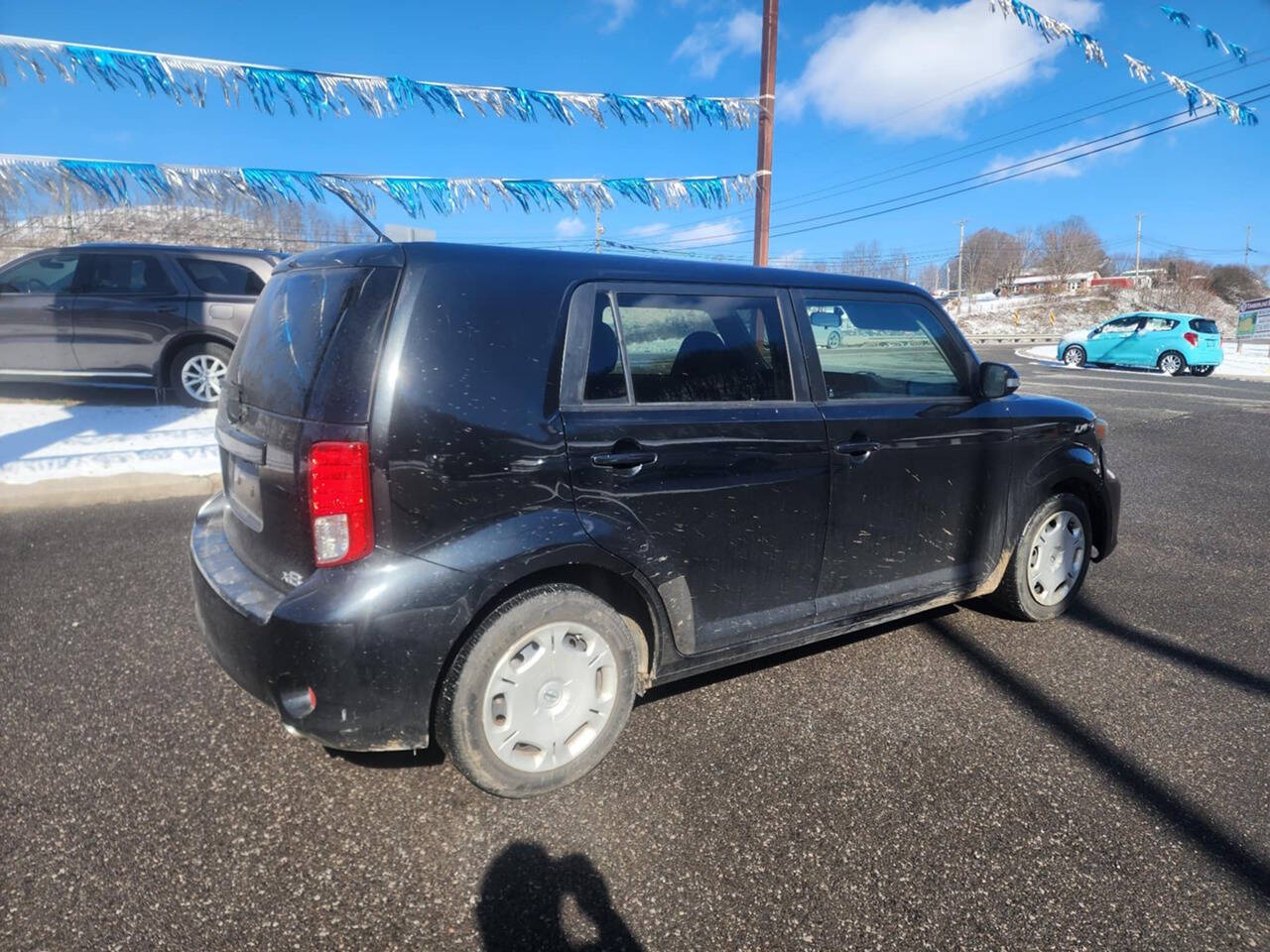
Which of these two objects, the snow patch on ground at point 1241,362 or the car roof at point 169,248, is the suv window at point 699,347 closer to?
the car roof at point 169,248

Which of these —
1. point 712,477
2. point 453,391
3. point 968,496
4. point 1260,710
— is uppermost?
point 453,391

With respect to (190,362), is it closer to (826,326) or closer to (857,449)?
(826,326)

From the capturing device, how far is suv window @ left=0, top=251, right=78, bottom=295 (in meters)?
8.38

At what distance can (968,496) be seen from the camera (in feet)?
12.3

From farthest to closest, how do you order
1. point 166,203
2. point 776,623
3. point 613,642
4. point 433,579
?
1. point 166,203
2. point 776,623
3. point 613,642
4. point 433,579

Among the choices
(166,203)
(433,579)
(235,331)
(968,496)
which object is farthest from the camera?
(235,331)

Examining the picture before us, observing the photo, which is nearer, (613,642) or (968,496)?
(613,642)

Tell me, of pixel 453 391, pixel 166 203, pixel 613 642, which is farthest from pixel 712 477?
pixel 166 203

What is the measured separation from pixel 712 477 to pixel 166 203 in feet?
23.8

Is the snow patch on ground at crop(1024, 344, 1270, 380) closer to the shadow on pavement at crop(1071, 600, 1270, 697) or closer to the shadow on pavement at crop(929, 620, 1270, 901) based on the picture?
the shadow on pavement at crop(1071, 600, 1270, 697)

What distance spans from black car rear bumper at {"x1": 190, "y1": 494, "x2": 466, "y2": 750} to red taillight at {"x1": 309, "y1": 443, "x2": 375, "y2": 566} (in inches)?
2.3

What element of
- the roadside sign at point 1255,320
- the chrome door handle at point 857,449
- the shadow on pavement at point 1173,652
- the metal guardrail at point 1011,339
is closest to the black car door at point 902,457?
the chrome door handle at point 857,449

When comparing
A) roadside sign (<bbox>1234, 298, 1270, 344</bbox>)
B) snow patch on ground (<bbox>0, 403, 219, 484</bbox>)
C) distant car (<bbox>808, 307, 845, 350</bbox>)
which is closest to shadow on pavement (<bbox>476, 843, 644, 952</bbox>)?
distant car (<bbox>808, 307, 845, 350</bbox>)

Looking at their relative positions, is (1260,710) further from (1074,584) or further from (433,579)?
(433,579)
